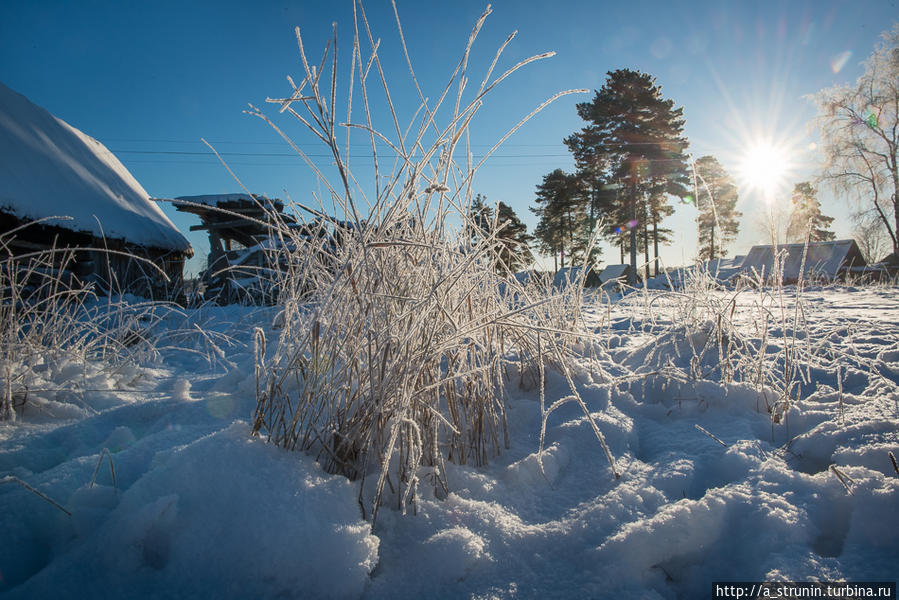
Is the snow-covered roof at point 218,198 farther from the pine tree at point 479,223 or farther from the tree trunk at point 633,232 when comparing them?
the tree trunk at point 633,232

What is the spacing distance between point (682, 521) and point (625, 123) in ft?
68.5

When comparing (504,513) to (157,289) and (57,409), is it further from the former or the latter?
(157,289)

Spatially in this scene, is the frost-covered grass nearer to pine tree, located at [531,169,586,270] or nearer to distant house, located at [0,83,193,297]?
distant house, located at [0,83,193,297]

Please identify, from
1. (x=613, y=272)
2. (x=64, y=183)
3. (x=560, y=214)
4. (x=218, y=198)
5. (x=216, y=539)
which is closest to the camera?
(x=216, y=539)

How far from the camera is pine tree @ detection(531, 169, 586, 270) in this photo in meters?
21.0

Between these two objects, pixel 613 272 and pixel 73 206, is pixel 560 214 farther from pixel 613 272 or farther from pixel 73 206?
pixel 73 206

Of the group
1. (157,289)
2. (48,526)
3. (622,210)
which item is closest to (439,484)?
(48,526)

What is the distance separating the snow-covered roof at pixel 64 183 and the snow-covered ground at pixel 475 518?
4623mm

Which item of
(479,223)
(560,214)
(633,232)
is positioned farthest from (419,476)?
(560,214)

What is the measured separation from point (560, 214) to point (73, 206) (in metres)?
21.4

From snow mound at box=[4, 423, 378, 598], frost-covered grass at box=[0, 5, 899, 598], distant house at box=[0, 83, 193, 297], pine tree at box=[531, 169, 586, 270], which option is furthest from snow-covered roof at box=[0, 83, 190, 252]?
pine tree at box=[531, 169, 586, 270]

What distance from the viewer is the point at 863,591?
0.66 metres

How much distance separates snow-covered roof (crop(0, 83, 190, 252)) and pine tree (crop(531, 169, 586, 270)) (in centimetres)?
1518

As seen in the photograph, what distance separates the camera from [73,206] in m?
5.81
